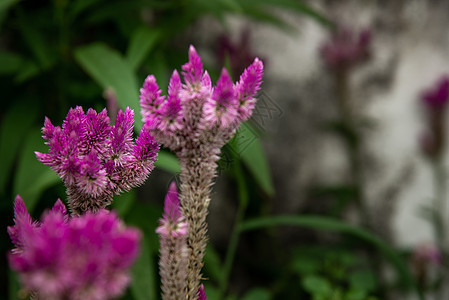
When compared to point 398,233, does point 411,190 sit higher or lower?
higher

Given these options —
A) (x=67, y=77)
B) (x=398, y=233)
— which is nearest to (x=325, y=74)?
(x=398, y=233)

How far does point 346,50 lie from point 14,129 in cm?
92

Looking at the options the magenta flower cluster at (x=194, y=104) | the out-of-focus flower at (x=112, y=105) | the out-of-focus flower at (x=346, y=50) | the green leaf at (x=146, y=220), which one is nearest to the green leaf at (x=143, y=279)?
the green leaf at (x=146, y=220)

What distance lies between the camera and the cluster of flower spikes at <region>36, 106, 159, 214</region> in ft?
1.06

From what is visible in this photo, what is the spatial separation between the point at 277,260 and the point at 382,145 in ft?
1.68

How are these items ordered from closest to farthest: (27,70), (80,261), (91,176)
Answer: (80,261) → (91,176) → (27,70)

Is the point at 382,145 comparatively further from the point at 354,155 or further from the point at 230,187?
the point at 230,187

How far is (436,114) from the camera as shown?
1.48 metres

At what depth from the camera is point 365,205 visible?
1478 mm

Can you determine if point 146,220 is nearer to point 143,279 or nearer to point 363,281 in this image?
point 143,279

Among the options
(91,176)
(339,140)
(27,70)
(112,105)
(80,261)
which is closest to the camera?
(80,261)

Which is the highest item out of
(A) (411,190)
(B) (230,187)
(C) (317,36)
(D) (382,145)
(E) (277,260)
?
(C) (317,36)

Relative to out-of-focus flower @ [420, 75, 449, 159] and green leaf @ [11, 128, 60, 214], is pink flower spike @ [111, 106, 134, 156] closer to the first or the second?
green leaf @ [11, 128, 60, 214]

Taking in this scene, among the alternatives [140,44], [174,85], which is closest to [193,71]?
[174,85]
